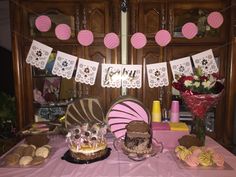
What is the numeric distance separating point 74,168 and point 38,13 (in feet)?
4.47

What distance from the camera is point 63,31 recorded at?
1902 mm

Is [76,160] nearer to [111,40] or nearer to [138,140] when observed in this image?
[138,140]

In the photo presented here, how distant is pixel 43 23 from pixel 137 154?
130 centimetres

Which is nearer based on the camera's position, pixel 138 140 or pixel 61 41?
pixel 138 140

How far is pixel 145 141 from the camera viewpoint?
1.27 metres

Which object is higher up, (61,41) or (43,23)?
(43,23)

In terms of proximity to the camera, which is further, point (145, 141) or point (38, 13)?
point (38, 13)

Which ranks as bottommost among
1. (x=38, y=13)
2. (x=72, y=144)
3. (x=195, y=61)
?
(x=72, y=144)

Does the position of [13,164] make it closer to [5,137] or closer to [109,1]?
[5,137]

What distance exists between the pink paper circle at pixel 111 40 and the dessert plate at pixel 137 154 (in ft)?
2.68

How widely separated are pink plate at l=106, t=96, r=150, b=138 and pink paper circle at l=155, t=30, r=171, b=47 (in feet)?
2.22

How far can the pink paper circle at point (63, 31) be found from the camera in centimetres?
189

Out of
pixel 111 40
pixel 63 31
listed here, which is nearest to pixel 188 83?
pixel 111 40

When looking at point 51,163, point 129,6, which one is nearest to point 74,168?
point 51,163
